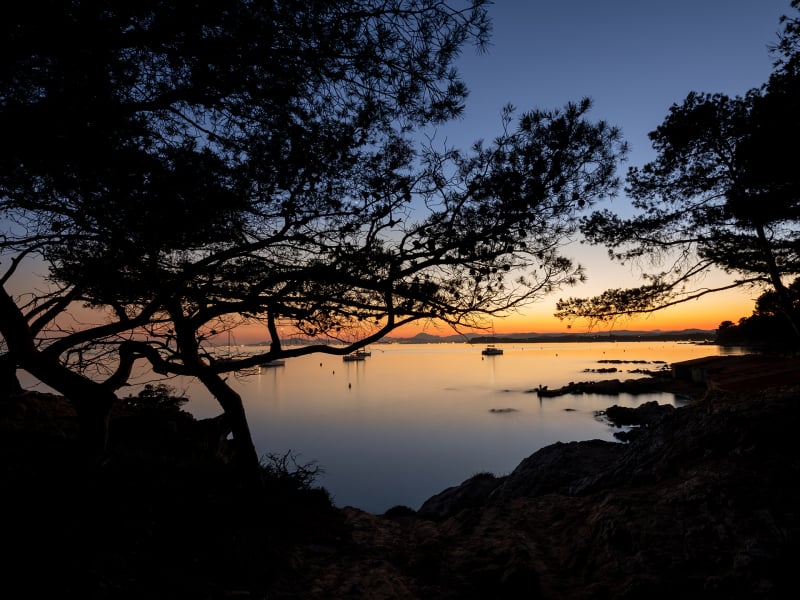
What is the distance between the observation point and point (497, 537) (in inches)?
218

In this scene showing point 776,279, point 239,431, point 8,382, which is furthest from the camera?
point 776,279

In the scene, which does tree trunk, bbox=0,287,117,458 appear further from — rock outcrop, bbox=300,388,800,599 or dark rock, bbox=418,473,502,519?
dark rock, bbox=418,473,502,519

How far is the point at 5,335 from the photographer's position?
446 centimetres

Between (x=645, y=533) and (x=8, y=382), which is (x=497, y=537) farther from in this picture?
(x=8, y=382)

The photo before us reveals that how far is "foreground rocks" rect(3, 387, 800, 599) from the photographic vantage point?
3.21 metres

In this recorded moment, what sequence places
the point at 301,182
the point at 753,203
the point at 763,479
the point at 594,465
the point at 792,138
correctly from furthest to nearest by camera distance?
the point at 594,465 → the point at 753,203 → the point at 792,138 → the point at 301,182 → the point at 763,479

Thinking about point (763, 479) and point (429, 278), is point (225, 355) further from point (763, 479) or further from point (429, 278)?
point (763, 479)

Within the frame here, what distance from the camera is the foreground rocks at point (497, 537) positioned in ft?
10.5

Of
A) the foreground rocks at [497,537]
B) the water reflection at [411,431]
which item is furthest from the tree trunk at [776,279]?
the water reflection at [411,431]

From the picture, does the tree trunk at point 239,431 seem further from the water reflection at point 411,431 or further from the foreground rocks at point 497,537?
the water reflection at point 411,431

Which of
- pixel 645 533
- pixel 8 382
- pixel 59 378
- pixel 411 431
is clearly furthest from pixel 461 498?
pixel 411 431

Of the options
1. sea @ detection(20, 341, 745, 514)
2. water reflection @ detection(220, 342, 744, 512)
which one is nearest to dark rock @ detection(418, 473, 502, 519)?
sea @ detection(20, 341, 745, 514)

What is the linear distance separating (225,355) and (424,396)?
51311 mm

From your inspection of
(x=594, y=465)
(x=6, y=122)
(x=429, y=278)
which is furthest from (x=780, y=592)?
(x=6, y=122)
